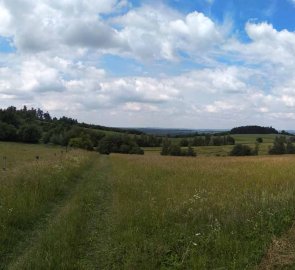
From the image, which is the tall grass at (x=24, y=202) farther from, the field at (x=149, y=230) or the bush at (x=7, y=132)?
the bush at (x=7, y=132)

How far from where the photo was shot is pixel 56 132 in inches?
4350

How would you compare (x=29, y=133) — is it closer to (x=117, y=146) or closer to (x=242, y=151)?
(x=117, y=146)

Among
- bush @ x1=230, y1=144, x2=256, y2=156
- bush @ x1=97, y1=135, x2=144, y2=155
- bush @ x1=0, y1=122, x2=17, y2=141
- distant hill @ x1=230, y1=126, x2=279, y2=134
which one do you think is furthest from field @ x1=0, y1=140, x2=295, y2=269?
distant hill @ x1=230, y1=126, x2=279, y2=134

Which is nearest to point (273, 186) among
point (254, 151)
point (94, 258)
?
point (94, 258)

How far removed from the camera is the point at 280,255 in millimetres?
6652

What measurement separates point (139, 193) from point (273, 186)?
4.61 metres

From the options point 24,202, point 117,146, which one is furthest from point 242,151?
point 24,202

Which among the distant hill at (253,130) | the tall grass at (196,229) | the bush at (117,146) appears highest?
the distant hill at (253,130)

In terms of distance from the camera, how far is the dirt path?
21.1 ft

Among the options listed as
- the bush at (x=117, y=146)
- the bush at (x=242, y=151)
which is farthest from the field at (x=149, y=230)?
the bush at (x=242, y=151)

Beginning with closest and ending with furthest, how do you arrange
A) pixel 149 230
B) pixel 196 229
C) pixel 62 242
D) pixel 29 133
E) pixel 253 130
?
pixel 62 242
pixel 196 229
pixel 149 230
pixel 29 133
pixel 253 130

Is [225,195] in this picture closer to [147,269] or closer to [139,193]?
[139,193]

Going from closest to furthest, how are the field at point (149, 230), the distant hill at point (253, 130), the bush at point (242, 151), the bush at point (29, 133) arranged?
the field at point (149, 230)
the bush at point (242, 151)
the bush at point (29, 133)
the distant hill at point (253, 130)

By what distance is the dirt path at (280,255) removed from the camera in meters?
6.42
